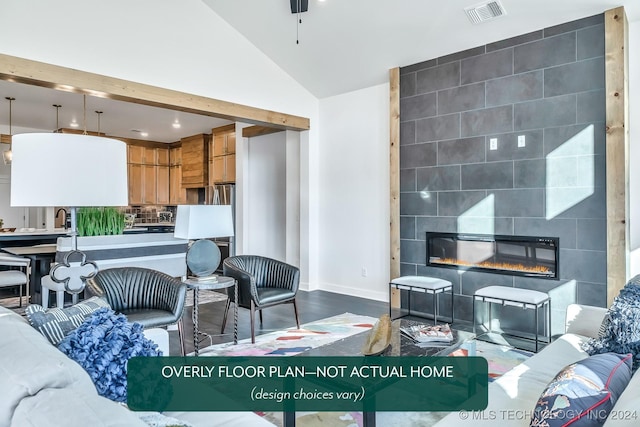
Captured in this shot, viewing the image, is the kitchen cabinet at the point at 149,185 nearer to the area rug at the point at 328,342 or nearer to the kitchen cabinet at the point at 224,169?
the kitchen cabinet at the point at 224,169

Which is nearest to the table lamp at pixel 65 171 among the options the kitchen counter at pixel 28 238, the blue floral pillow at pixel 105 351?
the blue floral pillow at pixel 105 351

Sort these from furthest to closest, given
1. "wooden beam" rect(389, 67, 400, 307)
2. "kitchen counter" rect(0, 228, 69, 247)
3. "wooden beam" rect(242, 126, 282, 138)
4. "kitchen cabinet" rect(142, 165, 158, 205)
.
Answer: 1. "kitchen cabinet" rect(142, 165, 158, 205)
2. "wooden beam" rect(242, 126, 282, 138)
3. "kitchen counter" rect(0, 228, 69, 247)
4. "wooden beam" rect(389, 67, 400, 307)

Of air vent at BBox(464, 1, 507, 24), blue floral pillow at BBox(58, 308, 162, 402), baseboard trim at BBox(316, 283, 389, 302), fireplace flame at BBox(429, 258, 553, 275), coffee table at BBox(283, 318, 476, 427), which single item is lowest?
baseboard trim at BBox(316, 283, 389, 302)

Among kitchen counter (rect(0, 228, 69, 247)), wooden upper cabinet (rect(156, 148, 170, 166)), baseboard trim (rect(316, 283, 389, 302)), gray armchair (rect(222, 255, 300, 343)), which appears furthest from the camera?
wooden upper cabinet (rect(156, 148, 170, 166))

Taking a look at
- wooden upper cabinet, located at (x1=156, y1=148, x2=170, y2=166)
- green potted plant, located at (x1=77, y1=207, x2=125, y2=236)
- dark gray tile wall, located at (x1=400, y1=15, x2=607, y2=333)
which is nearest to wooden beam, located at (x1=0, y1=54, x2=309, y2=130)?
green potted plant, located at (x1=77, y1=207, x2=125, y2=236)

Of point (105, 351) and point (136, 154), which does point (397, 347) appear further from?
point (136, 154)

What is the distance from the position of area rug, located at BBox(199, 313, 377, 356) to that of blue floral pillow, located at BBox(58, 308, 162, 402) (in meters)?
1.91

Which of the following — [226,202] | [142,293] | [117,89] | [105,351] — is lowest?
[142,293]

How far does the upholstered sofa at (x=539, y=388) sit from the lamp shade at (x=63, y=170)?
170cm

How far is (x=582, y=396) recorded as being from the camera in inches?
44.0

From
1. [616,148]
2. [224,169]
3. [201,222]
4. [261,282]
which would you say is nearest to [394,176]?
[261,282]

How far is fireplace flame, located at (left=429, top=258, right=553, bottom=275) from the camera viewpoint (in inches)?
149

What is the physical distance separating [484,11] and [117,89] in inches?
133

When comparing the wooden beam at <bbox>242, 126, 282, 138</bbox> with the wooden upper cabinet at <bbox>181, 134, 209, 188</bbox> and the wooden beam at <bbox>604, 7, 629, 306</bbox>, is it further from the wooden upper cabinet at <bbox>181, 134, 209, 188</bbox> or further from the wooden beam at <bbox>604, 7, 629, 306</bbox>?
the wooden beam at <bbox>604, 7, 629, 306</bbox>
